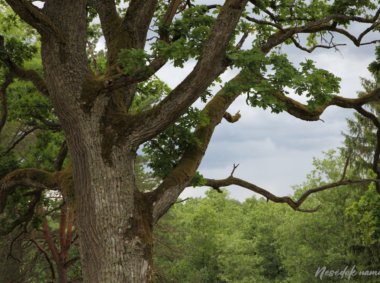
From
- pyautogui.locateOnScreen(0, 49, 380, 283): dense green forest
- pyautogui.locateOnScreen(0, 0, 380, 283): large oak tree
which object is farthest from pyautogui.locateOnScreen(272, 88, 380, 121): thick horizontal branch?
pyautogui.locateOnScreen(0, 49, 380, 283): dense green forest

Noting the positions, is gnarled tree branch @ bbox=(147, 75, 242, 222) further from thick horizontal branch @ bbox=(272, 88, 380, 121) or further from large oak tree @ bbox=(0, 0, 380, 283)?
thick horizontal branch @ bbox=(272, 88, 380, 121)

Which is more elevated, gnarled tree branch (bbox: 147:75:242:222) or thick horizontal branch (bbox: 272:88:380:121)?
thick horizontal branch (bbox: 272:88:380:121)

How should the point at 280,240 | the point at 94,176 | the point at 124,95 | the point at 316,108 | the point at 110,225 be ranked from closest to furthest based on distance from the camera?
the point at 110,225
the point at 94,176
the point at 124,95
the point at 316,108
the point at 280,240

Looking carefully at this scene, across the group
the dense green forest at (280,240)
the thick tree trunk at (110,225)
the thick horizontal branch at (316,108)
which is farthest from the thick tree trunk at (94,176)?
the dense green forest at (280,240)

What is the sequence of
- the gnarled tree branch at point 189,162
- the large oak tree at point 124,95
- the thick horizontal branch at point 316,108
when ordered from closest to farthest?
the large oak tree at point 124,95, the gnarled tree branch at point 189,162, the thick horizontal branch at point 316,108

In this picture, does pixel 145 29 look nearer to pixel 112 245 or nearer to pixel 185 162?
pixel 185 162

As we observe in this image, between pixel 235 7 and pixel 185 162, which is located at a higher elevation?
pixel 235 7

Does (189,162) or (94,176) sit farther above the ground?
(189,162)

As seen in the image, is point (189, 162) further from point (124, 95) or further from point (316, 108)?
point (316, 108)

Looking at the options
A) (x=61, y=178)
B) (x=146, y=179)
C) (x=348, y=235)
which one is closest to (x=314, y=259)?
(x=348, y=235)

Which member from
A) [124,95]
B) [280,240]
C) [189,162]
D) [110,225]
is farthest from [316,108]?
[280,240]

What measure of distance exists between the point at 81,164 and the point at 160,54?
2.05 m

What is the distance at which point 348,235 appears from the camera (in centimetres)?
3662

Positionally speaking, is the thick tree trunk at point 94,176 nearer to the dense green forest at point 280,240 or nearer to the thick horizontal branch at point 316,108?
the thick horizontal branch at point 316,108
